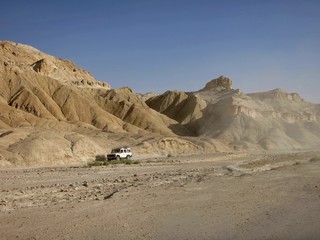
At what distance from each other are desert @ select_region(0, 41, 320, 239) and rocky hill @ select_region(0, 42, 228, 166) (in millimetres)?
233

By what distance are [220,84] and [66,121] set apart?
319ft

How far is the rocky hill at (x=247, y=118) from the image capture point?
4624 inches

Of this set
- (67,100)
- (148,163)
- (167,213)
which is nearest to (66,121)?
(67,100)

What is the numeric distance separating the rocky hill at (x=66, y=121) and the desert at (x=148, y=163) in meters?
0.23

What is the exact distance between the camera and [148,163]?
5000 centimetres

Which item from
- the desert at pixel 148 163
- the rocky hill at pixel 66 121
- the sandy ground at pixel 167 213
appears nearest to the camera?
the sandy ground at pixel 167 213

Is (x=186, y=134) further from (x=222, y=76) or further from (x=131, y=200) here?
(x=131, y=200)

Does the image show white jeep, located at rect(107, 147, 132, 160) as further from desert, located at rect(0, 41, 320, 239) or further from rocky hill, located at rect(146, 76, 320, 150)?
rocky hill, located at rect(146, 76, 320, 150)

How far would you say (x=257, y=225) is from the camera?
12203mm

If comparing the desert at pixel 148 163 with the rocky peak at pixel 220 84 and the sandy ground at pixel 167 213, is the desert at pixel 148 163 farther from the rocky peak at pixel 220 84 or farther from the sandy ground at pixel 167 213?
the rocky peak at pixel 220 84

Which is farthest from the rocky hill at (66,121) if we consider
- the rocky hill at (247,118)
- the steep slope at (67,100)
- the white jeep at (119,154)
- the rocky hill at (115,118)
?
the rocky hill at (247,118)

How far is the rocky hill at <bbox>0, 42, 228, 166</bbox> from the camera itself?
54.1 m

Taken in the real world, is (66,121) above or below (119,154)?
above

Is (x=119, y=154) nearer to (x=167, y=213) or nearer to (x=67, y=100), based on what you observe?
(x=167, y=213)
